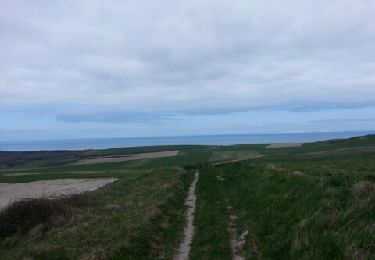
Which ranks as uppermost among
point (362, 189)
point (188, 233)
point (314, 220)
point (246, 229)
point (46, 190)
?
point (362, 189)

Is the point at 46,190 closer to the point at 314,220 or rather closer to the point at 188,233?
the point at 188,233

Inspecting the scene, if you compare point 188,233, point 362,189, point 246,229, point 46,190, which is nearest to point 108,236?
point 188,233

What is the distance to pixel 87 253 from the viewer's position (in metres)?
12.0

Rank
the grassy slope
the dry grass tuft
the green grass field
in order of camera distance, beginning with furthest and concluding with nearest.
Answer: the dry grass tuft → the grassy slope → the green grass field

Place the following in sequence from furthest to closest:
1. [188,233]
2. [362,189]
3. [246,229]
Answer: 1. [188,233]
2. [246,229]
3. [362,189]

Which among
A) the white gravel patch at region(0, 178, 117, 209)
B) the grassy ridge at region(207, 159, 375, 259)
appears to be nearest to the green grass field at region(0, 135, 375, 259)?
the grassy ridge at region(207, 159, 375, 259)

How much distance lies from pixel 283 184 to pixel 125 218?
739 centimetres

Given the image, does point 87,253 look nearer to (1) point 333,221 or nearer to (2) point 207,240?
(2) point 207,240

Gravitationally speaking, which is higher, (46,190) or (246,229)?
(246,229)

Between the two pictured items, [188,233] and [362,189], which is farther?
[188,233]

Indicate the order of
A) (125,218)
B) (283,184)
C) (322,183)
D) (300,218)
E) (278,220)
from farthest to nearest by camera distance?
1. (283,184)
2. (125,218)
3. (322,183)
4. (278,220)
5. (300,218)

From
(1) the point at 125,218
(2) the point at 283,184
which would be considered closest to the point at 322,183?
(2) the point at 283,184

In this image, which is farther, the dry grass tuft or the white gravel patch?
the white gravel patch

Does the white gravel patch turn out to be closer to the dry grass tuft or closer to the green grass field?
the green grass field
